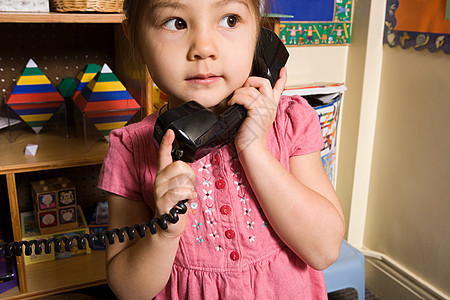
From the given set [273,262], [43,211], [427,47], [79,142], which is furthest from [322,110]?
[43,211]

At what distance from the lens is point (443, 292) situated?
149 cm

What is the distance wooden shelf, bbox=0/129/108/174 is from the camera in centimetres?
118

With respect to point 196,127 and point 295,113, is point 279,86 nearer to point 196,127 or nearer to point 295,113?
point 295,113

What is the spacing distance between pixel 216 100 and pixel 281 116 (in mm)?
167

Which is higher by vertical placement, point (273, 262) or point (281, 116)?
point (281, 116)

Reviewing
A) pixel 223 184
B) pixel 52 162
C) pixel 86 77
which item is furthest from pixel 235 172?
pixel 86 77

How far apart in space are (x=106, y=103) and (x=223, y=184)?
67 cm

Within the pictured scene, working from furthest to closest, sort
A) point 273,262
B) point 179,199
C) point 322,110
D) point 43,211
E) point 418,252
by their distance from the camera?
point 418,252 < point 43,211 < point 322,110 < point 273,262 < point 179,199

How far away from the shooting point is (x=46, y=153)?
127 cm

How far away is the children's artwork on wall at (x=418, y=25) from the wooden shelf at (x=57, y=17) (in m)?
0.90

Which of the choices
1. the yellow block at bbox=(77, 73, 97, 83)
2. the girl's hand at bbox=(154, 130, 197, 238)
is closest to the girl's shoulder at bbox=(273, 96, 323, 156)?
the girl's hand at bbox=(154, 130, 197, 238)

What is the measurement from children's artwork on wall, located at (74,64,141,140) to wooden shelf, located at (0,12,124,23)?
186 mm

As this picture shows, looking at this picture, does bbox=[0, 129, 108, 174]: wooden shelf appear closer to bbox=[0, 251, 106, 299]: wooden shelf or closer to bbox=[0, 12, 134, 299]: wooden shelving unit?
bbox=[0, 12, 134, 299]: wooden shelving unit

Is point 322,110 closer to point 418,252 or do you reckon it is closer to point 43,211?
point 418,252
